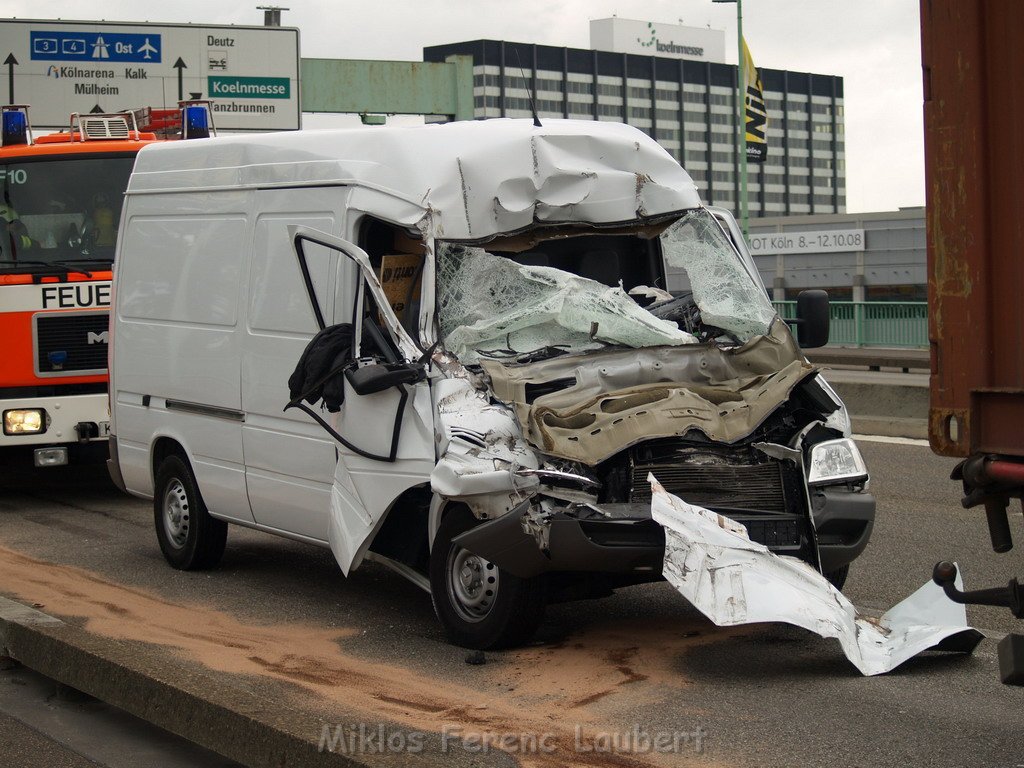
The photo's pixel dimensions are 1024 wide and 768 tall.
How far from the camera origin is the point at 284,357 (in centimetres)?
829

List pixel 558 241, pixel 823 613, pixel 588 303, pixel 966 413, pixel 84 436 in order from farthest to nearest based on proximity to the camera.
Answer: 1. pixel 84 436
2. pixel 558 241
3. pixel 588 303
4. pixel 823 613
5. pixel 966 413

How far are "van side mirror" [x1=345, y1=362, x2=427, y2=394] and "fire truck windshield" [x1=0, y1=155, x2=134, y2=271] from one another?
6.33m

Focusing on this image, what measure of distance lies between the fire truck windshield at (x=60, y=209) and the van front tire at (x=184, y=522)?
3630 millimetres

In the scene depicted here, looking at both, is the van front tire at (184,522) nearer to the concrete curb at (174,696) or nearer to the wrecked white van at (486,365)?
the wrecked white van at (486,365)

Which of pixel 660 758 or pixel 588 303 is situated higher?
pixel 588 303

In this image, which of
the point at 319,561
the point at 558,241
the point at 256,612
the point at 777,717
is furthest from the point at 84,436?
the point at 777,717

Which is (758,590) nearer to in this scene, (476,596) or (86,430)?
(476,596)

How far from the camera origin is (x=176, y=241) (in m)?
9.48

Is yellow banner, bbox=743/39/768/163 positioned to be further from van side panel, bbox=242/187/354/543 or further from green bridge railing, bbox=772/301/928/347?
van side panel, bbox=242/187/354/543

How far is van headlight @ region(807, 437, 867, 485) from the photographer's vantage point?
706 cm

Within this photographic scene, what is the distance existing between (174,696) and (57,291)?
728 cm

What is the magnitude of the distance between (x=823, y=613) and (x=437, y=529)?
189 centimetres

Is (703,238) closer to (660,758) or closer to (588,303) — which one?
(588,303)

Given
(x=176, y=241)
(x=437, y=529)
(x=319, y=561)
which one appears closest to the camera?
(x=437, y=529)
